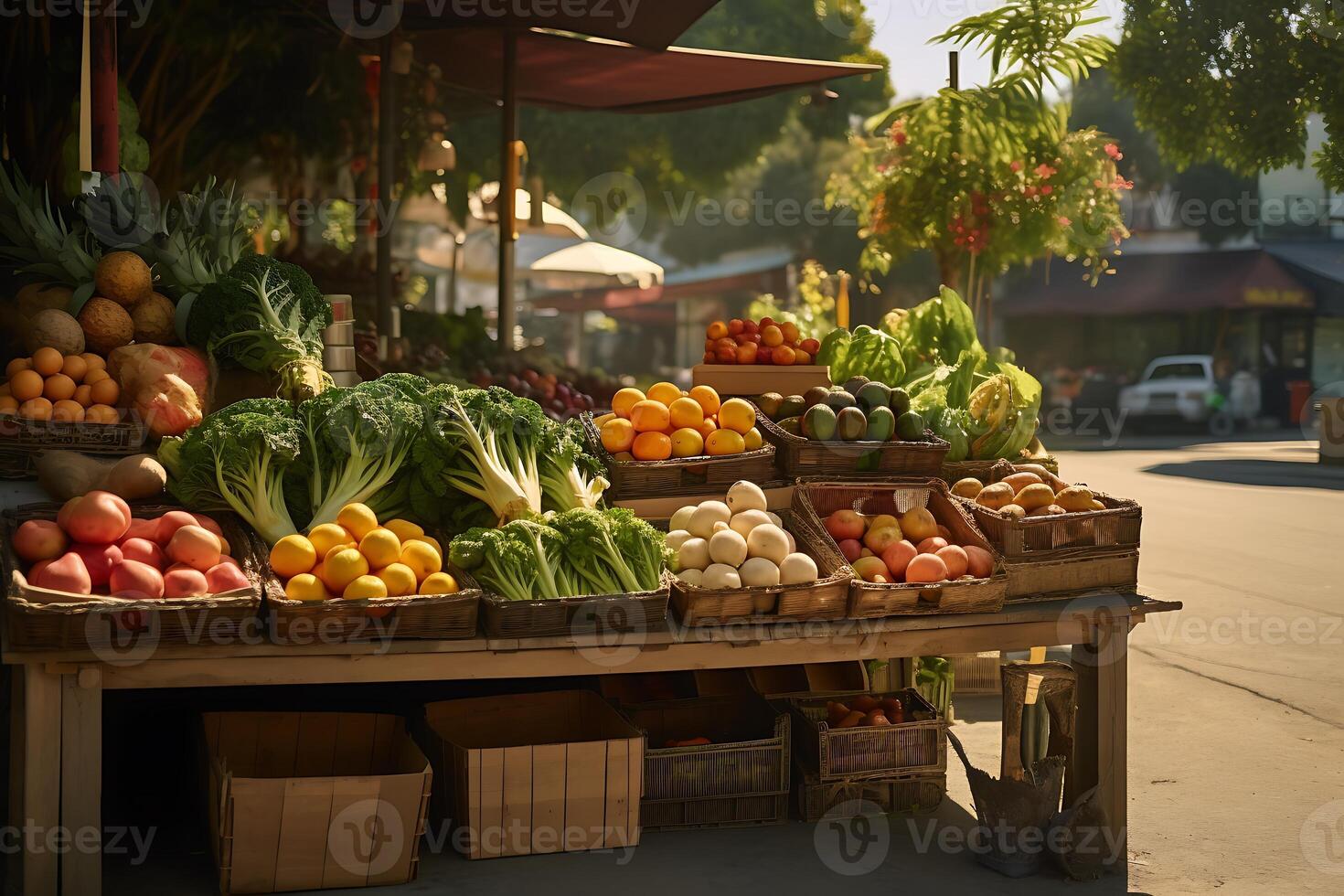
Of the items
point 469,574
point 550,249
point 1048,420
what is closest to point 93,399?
point 469,574

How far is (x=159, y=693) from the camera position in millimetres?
4879

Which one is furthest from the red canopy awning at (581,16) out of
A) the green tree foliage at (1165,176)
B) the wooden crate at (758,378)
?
the green tree foliage at (1165,176)

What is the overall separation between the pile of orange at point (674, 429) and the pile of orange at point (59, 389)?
1818 mm

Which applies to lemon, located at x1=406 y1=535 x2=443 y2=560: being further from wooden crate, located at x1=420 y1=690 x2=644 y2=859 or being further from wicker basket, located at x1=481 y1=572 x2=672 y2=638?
wooden crate, located at x1=420 y1=690 x2=644 y2=859

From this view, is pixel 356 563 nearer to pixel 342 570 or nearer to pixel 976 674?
pixel 342 570

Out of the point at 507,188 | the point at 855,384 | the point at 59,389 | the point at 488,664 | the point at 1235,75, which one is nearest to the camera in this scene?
the point at 488,664

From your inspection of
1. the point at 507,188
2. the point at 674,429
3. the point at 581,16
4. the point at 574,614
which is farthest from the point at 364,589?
the point at 507,188

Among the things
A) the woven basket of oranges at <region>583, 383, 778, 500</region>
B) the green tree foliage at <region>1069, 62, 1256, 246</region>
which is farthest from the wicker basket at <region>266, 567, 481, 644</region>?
the green tree foliage at <region>1069, 62, 1256, 246</region>

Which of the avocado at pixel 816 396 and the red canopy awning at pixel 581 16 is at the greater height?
the red canopy awning at pixel 581 16

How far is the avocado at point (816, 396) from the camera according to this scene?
17.4 feet

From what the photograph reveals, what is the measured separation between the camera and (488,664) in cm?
405

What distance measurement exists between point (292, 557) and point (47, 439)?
123cm

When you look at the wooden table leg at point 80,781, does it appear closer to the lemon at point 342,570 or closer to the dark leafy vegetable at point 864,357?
the lemon at point 342,570

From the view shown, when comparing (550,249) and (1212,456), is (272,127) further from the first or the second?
(1212,456)
